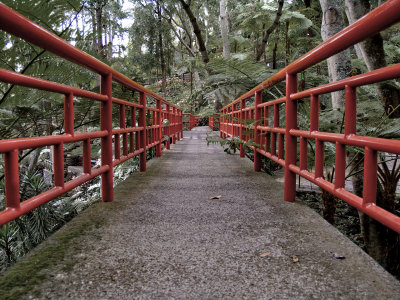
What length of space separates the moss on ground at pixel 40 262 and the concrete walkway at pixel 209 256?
0.04 ft

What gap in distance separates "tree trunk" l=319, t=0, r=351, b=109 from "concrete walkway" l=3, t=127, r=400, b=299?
1288mm

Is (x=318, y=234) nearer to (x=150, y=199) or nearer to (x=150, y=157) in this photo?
(x=150, y=199)

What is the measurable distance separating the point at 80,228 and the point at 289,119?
1710 mm

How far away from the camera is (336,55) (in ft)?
10.2

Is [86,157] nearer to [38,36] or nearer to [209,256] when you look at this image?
[38,36]

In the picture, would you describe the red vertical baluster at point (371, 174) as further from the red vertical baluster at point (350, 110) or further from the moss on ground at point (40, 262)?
the moss on ground at point (40, 262)

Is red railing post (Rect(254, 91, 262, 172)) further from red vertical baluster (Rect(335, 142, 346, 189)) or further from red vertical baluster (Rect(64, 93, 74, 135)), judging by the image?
red vertical baluster (Rect(64, 93, 74, 135))

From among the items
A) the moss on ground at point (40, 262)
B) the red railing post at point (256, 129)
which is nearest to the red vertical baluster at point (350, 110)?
the moss on ground at point (40, 262)

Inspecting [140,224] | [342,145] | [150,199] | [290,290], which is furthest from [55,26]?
[290,290]

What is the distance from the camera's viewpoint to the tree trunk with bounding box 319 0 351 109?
3.08 m

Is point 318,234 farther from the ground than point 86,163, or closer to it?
closer to it

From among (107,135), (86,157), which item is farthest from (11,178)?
(107,135)

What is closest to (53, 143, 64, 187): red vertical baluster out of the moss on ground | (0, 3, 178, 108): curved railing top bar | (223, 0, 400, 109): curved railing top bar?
the moss on ground

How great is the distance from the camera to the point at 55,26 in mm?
2574
